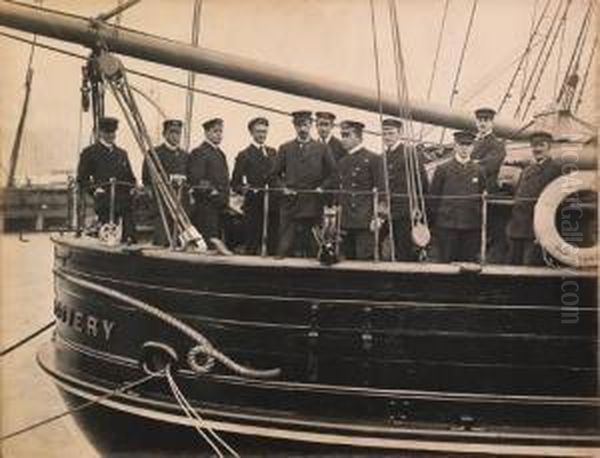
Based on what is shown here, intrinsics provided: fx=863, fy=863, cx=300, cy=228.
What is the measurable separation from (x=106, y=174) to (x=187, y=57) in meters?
0.91

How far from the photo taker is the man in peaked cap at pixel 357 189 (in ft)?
13.9

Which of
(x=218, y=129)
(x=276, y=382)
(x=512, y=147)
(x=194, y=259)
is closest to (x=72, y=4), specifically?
(x=218, y=129)

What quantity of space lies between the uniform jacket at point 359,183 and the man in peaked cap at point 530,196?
670 mm

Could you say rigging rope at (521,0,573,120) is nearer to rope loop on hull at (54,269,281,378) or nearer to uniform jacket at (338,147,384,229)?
uniform jacket at (338,147,384,229)

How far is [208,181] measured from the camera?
14.7 ft

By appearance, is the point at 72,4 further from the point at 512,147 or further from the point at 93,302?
the point at 512,147

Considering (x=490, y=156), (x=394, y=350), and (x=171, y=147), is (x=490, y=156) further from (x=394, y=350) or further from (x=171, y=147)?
(x=171, y=147)

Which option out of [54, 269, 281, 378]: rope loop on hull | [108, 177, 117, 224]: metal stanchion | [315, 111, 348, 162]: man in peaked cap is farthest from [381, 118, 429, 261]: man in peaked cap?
[108, 177, 117, 224]: metal stanchion

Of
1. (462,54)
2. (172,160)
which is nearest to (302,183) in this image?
(172,160)

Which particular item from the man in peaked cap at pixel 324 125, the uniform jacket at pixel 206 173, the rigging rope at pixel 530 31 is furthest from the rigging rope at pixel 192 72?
the rigging rope at pixel 530 31

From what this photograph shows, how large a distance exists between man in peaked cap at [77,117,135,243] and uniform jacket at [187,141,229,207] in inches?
15.7

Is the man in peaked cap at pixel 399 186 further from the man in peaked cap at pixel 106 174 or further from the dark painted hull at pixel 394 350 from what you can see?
the man in peaked cap at pixel 106 174

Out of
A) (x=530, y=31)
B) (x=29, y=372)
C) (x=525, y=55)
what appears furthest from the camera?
(x=29, y=372)

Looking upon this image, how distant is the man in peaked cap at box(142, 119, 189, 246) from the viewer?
445 cm
